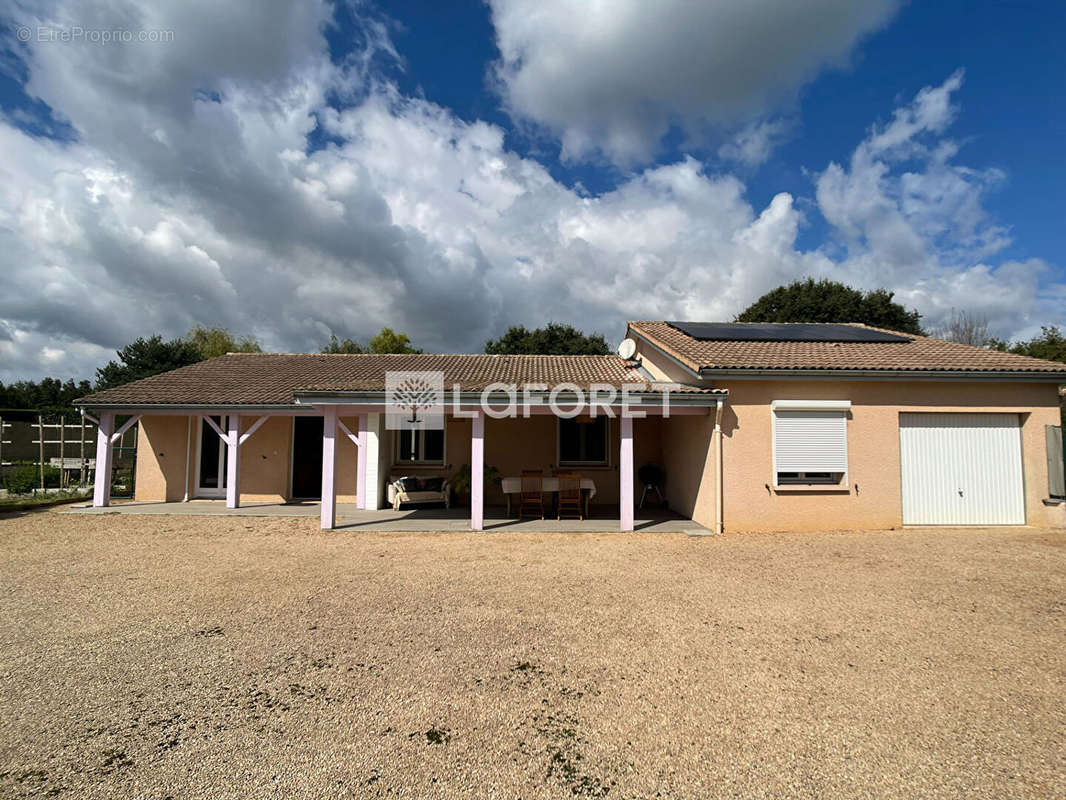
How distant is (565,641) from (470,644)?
2.64ft

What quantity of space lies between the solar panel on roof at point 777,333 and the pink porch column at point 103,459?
44.8ft

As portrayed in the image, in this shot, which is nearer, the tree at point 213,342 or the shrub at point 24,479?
the shrub at point 24,479

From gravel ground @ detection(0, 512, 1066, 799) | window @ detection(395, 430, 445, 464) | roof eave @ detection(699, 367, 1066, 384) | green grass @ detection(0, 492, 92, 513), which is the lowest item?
gravel ground @ detection(0, 512, 1066, 799)

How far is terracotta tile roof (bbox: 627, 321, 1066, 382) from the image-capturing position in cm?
927

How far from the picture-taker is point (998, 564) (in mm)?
6934

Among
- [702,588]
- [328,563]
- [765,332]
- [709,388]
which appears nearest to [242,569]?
[328,563]

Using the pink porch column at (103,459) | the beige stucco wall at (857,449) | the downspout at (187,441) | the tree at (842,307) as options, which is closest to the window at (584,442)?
the beige stucco wall at (857,449)

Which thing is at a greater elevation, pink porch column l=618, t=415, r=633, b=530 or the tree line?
the tree line

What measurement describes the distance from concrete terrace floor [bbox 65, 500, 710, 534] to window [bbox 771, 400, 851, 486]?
1.99 metres

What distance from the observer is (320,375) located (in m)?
14.3

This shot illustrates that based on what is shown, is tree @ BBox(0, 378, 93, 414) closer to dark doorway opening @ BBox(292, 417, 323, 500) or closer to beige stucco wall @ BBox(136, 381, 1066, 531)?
dark doorway opening @ BBox(292, 417, 323, 500)

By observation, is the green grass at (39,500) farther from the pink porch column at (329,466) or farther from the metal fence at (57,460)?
the pink porch column at (329,466)

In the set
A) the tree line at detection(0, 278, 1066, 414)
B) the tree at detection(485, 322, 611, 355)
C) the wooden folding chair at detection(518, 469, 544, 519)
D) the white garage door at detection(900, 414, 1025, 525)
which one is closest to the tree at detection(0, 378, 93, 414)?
the tree line at detection(0, 278, 1066, 414)

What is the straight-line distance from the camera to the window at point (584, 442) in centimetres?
1269
